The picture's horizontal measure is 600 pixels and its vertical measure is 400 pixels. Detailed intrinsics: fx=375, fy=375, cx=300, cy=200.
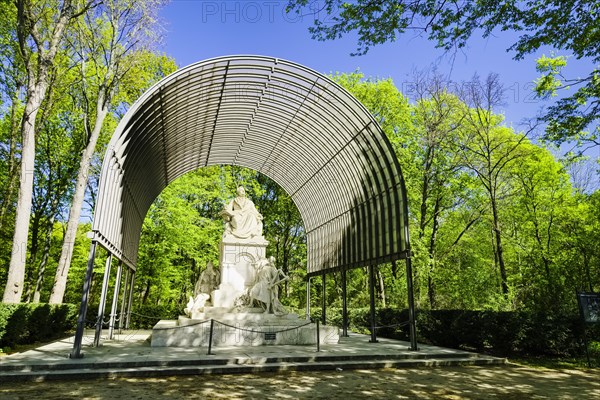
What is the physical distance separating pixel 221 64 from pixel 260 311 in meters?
8.39

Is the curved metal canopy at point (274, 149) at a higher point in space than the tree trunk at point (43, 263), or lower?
higher

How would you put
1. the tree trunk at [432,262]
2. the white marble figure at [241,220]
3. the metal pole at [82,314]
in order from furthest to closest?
1. the tree trunk at [432,262]
2. the white marble figure at [241,220]
3. the metal pole at [82,314]

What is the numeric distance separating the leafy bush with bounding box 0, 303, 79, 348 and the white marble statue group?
15.8 feet

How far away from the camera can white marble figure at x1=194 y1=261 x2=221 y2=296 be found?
13.9m

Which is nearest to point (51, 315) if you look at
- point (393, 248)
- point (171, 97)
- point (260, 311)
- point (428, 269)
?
point (260, 311)

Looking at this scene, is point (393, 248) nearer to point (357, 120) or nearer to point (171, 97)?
point (357, 120)

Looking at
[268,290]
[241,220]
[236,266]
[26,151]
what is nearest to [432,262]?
[268,290]

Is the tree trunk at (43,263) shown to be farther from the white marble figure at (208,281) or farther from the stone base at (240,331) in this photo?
the stone base at (240,331)

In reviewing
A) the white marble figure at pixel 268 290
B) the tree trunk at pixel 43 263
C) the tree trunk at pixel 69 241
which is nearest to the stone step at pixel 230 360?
the white marble figure at pixel 268 290

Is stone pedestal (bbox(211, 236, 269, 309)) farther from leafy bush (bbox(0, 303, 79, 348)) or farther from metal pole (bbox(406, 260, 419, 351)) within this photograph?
leafy bush (bbox(0, 303, 79, 348))

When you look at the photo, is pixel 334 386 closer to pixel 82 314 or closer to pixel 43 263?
pixel 82 314

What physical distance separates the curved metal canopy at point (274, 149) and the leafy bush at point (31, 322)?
10.2 feet

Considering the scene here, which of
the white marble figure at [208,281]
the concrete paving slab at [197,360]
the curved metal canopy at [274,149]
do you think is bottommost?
the concrete paving slab at [197,360]

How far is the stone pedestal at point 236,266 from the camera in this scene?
13.3 metres
